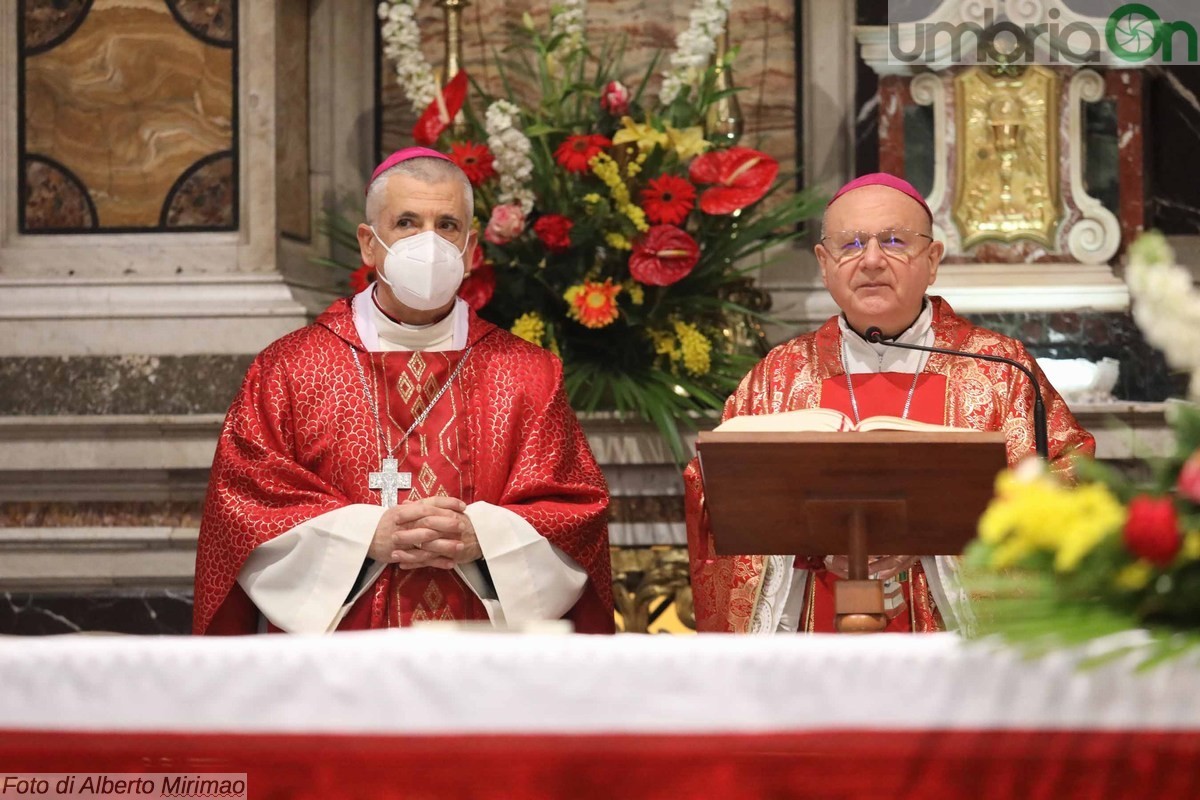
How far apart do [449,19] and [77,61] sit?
49.4 inches

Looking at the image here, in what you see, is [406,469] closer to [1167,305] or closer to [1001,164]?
[1167,305]

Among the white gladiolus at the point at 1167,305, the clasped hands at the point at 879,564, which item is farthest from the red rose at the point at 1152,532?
the clasped hands at the point at 879,564

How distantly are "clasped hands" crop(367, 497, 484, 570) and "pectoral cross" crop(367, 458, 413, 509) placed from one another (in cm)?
20

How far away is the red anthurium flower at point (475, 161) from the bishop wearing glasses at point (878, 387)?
1164 millimetres

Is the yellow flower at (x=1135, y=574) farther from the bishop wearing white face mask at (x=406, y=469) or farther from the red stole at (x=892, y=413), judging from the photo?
the bishop wearing white face mask at (x=406, y=469)

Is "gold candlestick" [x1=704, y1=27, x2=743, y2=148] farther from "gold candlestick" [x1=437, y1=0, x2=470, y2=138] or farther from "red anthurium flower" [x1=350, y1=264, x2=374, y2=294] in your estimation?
"red anthurium flower" [x1=350, y1=264, x2=374, y2=294]

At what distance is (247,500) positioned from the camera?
356cm

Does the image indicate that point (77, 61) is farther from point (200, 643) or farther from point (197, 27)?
point (200, 643)

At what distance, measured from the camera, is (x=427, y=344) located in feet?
12.7

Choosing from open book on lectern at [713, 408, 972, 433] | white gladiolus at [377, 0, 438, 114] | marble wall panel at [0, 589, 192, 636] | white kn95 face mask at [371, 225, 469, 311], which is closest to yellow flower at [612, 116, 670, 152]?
white gladiolus at [377, 0, 438, 114]

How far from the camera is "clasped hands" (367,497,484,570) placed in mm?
3371

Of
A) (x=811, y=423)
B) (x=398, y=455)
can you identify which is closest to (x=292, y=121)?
(x=398, y=455)

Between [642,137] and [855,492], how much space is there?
2.17m

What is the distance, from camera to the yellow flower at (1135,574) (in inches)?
62.1
